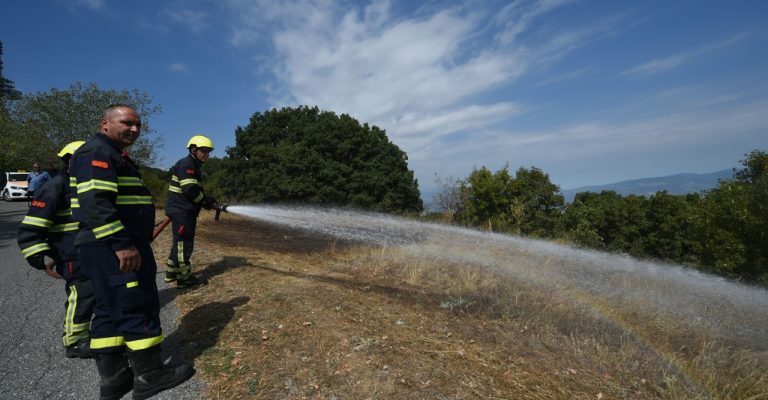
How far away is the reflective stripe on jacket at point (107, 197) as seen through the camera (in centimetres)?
248

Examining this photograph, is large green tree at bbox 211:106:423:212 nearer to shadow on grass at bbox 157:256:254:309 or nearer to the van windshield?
the van windshield

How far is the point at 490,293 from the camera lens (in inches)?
202

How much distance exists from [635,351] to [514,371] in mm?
1489

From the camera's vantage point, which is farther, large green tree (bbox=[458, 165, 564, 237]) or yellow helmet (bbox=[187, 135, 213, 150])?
large green tree (bbox=[458, 165, 564, 237])

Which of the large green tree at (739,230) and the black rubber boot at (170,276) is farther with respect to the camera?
the large green tree at (739,230)

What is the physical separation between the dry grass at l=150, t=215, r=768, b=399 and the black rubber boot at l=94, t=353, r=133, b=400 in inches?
22.2

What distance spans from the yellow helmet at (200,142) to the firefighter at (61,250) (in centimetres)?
186

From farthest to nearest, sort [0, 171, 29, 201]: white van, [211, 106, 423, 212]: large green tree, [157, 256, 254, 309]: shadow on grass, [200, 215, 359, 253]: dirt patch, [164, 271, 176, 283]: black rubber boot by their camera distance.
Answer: [211, 106, 423, 212]: large green tree
[0, 171, 29, 201]: white van
[200, 215, 359, 253]: dirt patch
[164, 271, 176, 283]: black rubber boot
[157, 256, 254, 309]: shadow on grass

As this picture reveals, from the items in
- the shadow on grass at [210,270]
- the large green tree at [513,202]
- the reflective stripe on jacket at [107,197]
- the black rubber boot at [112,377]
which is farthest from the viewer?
the large green tree at [513,202]

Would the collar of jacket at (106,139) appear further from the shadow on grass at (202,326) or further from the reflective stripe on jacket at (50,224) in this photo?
the shadow on grass at (202,326)

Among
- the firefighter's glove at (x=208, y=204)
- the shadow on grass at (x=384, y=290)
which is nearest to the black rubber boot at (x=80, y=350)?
the firefighter's glove at (x=208, y=204)

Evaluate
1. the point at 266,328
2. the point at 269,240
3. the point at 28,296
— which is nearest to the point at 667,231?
the point at 269,240

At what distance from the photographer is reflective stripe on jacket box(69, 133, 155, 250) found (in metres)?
2.48

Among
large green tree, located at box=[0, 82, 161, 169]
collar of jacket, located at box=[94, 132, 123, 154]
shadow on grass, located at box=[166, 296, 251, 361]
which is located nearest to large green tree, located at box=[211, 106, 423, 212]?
large green tree, located at box=[0, 82, 161, 169]
